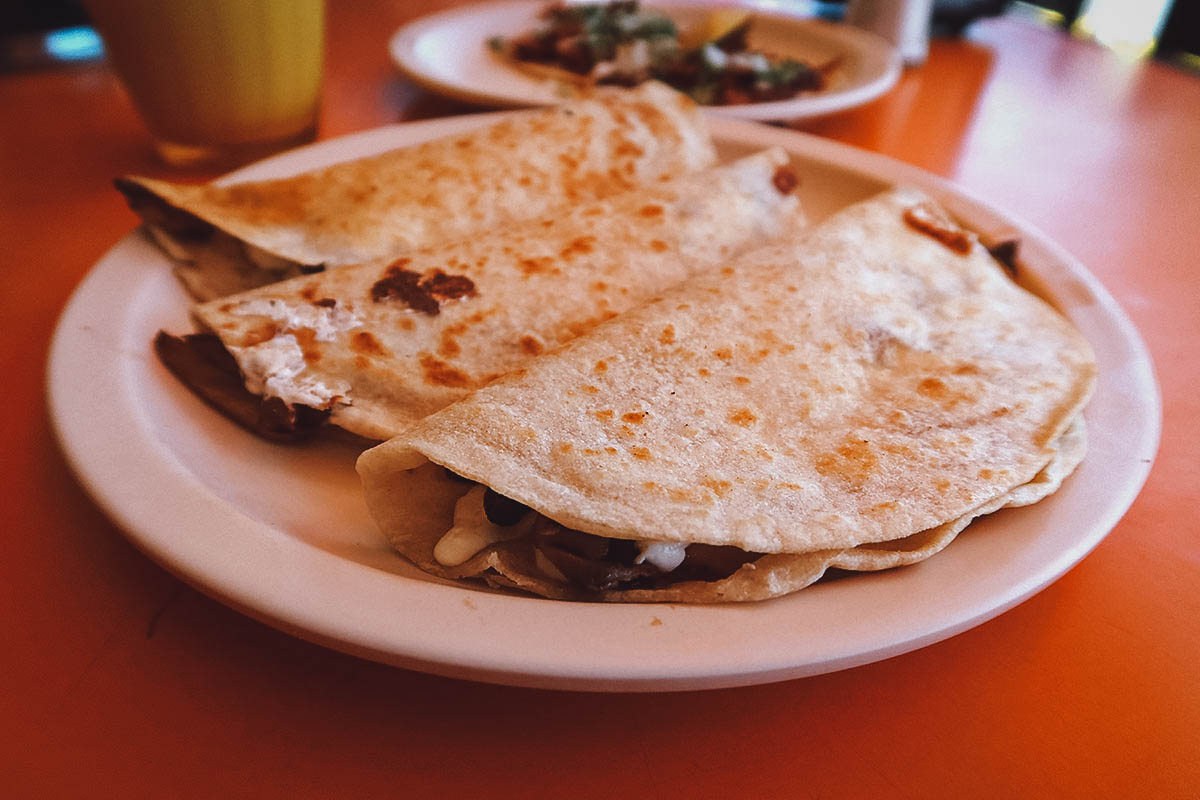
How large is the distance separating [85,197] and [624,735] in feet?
5.29

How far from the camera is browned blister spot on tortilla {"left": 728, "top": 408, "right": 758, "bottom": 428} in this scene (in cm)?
91

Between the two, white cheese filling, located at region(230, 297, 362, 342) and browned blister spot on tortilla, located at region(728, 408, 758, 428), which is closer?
browned blister spot on tortilla, located at region(728, 408, 758, 428)

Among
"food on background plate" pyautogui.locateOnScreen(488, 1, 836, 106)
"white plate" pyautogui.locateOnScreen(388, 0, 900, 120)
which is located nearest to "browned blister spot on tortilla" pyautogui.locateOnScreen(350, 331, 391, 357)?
"white plate" pyautogui.locateOnScreen(388, 0, 900, 120)

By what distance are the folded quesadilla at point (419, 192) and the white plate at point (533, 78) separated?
0.93 ft

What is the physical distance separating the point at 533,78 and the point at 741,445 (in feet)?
5.89

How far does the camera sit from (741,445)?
881mm

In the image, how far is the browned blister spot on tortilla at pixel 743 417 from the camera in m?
0.91

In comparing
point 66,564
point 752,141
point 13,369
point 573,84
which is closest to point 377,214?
point 13,369

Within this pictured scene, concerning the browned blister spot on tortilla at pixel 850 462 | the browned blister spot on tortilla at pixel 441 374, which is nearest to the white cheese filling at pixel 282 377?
the browned blister spot on tortilla at pixel 441 374

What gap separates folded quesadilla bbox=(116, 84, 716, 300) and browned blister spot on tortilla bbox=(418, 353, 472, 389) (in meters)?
0.31

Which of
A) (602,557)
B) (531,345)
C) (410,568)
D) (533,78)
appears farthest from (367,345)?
(533,78)

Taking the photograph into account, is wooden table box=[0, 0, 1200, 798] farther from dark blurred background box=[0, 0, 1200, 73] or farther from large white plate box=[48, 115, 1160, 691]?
dark blurred background box=[0, 0, 1200, 73]

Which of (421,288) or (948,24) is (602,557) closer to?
(421,288)

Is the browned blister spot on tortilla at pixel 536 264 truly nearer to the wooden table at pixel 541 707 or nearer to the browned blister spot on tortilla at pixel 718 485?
the browned blister spot on tortilla at pixel 718 485
